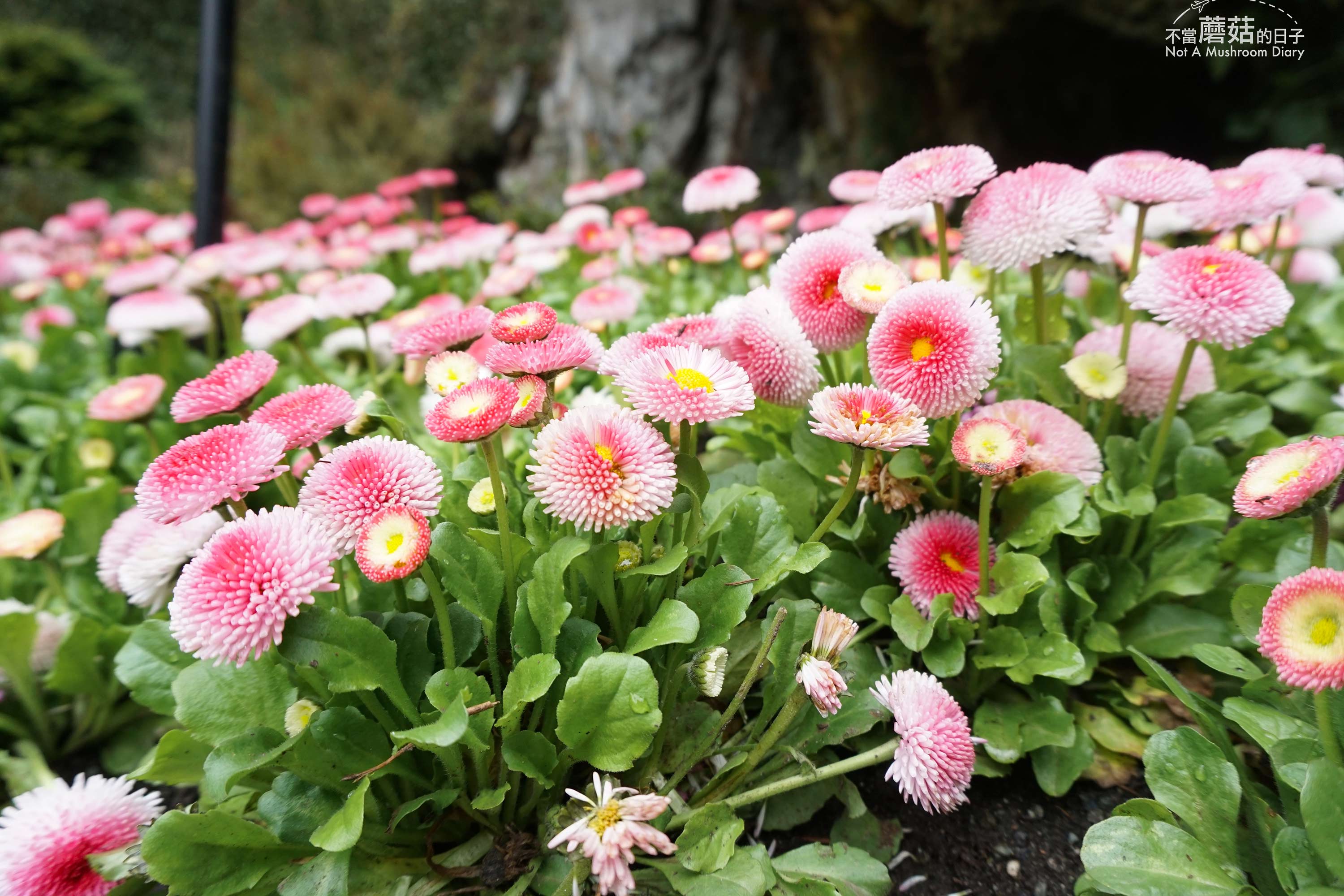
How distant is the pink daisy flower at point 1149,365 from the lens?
1.52 metres

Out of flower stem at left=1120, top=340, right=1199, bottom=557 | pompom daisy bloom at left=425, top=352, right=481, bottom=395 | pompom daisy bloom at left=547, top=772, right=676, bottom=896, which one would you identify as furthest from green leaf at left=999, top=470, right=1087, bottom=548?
pompom daisy bloom at left=425, top=352, right=481, bottom=395

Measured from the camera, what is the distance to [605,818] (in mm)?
894

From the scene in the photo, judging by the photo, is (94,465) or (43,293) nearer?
(94,465)

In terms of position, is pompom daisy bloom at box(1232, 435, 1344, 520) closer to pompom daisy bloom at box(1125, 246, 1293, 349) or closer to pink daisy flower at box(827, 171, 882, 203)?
pompom daisy bloom at box(1125, 246, 1293, 349)

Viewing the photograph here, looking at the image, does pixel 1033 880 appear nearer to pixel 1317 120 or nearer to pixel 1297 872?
pixel 1297 872

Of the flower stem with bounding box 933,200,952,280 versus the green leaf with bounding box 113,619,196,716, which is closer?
the green leaf with bounding box 113,619,196,716

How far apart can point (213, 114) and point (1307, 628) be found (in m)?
3.12

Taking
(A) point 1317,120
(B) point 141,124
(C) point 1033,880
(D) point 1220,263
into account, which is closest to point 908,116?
(A) point 1317,120

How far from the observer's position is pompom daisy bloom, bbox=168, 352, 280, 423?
1.14 metres

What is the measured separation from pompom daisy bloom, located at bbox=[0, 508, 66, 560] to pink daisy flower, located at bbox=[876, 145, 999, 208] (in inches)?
65.7

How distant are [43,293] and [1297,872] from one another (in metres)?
4.68

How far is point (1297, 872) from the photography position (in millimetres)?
917

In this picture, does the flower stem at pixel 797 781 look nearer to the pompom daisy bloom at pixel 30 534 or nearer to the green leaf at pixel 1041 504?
the green leaf at pixel 1041 504

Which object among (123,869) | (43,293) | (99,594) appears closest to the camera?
(123,869)
